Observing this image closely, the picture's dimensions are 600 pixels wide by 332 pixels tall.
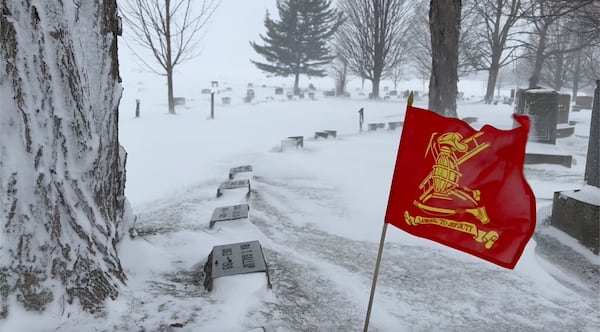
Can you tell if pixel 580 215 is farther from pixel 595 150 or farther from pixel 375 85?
pixel 375 85

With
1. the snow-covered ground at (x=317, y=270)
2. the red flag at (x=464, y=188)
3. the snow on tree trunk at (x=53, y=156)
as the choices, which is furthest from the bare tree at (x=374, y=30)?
the snow on tree trunk at (x=53, y=156)

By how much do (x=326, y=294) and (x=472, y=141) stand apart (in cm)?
172

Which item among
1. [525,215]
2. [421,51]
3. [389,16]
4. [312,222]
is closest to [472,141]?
[525,215]

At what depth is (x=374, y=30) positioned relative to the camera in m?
35.5

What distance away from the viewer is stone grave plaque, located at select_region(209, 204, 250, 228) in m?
4.72

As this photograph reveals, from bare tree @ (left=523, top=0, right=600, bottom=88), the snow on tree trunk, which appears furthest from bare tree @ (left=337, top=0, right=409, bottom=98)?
the snow on tree trunk

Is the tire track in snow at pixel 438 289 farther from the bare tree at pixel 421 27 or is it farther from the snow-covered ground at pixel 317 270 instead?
the bare tree at pixel 421 27

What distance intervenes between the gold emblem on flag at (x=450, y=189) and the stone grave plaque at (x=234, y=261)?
1.25m

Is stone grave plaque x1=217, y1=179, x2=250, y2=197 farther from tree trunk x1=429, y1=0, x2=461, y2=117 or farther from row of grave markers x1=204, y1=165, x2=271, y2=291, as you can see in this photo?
tree trunk x1=429, y1=0, x2=461, y2=117

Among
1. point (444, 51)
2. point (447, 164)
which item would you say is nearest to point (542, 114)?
point (444, 51)

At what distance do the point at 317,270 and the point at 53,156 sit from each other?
7.99 ft

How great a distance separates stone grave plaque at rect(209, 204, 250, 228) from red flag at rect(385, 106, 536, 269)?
2.37m

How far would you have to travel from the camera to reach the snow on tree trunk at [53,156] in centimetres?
229

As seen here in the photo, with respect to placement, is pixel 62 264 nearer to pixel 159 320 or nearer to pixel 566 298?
pixel 159 320
